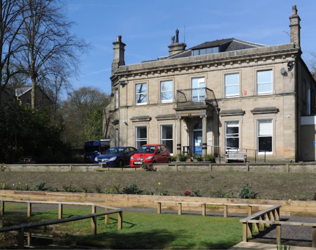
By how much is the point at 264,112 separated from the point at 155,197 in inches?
607

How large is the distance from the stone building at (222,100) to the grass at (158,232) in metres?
17.0

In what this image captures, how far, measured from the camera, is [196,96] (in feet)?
104

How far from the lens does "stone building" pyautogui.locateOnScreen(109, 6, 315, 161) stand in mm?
28406

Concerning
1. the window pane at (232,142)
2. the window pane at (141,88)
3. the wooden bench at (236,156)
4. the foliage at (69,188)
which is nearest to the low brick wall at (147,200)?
the foliage at (69,188)

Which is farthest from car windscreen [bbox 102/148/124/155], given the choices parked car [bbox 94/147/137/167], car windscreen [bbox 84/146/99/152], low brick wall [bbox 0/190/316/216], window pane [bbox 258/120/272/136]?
car windscreen [bbox 84/146/99/152]

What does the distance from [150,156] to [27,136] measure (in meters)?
14.2

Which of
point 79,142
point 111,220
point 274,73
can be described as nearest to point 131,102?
point 274,73

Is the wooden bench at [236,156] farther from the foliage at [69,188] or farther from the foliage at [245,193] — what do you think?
the foliage at [69,188]

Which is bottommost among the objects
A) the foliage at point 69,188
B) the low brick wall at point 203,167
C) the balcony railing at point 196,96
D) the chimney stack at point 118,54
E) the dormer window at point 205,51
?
the foliage at point 69,188

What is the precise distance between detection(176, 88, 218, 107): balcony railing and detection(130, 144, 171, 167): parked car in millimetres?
6558

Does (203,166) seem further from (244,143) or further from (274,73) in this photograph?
(274,73)

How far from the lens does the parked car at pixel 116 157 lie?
85.4 ft

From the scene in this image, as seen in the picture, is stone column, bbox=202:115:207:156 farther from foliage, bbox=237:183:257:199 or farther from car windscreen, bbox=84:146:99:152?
car windscreen, bbox=84:146:99:152

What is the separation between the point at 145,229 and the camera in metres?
11.4
